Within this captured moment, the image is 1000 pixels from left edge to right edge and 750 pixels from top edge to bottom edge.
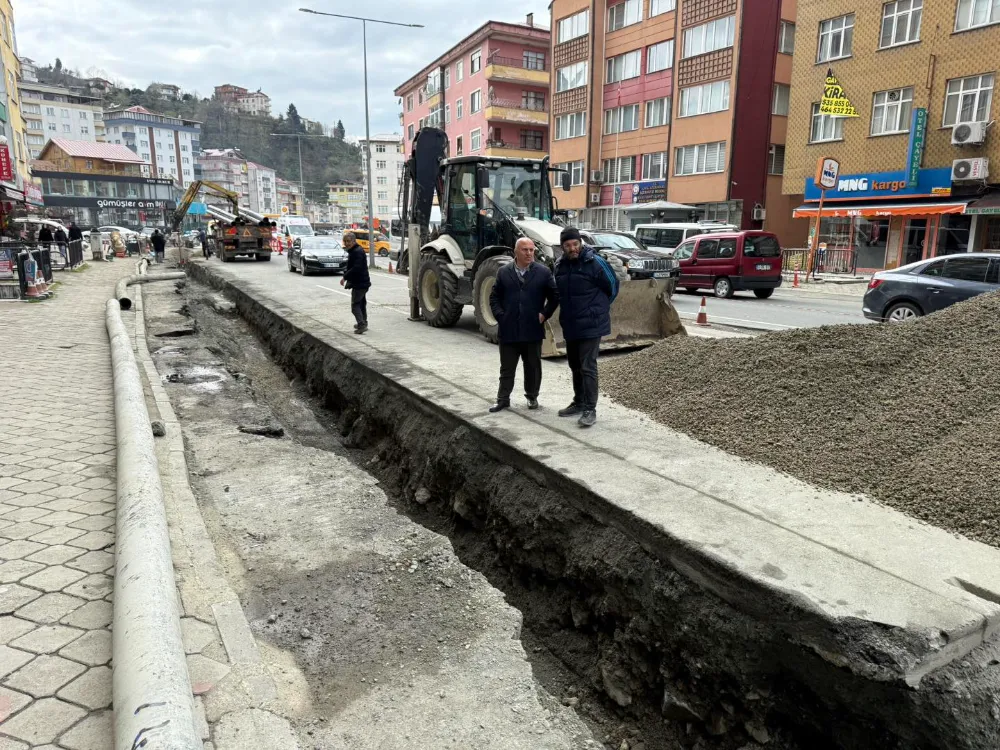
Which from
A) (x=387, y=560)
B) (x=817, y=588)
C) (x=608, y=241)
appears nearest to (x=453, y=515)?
(x=387, y=560)

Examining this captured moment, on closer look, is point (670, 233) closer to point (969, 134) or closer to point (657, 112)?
point (969, 134)

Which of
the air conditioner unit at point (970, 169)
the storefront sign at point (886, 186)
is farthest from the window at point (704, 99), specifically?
the air conditioner unit at point (970, 169)

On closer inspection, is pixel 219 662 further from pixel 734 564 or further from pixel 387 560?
pixel 734 564

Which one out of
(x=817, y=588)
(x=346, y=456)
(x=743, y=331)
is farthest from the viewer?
(x=743, y=331)

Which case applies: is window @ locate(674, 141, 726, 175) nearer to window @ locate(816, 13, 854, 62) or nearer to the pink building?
window @ locate(816, 13, 854, 62)

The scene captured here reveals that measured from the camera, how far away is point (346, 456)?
7332 mm

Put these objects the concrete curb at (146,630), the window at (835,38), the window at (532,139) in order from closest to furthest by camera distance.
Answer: the concrete curb at (146,630) → the window at (835,38) → the window at (532,139)

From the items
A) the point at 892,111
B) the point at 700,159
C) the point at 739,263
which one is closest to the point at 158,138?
the point at 700,159

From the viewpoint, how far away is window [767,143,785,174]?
3198cm

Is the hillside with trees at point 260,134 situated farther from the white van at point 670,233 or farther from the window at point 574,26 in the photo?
the white van at point 670,233

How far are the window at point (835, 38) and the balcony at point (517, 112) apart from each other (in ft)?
81.5

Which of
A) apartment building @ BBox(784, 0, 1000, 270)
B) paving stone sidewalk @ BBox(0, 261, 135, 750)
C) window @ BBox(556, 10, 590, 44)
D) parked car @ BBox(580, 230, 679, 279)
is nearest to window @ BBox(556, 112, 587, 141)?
window @ BBox(556, 10, 590, 44)

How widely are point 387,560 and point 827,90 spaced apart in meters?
27.0

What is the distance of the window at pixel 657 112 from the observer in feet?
113
